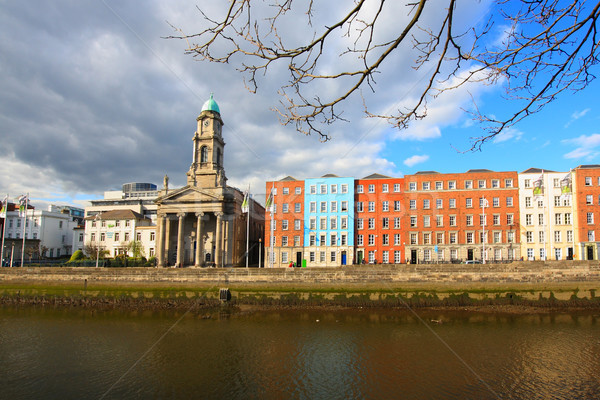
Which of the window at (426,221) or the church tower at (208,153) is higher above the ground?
the church tower at (208,153)

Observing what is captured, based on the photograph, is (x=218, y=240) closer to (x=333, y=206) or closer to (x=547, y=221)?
(x=333, y=206)

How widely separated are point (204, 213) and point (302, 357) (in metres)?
41.2

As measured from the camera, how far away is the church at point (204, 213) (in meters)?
55.5

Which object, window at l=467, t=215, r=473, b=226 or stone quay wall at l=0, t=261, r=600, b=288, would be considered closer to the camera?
stone quay wall at l=0, t=261, r=600, b=288

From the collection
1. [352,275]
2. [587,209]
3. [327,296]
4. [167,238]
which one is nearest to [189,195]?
[167,238]

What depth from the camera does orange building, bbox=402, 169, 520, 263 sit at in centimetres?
4981

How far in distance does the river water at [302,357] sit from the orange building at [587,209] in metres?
23.9

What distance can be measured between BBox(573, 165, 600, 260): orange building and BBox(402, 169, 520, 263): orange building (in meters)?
7.62

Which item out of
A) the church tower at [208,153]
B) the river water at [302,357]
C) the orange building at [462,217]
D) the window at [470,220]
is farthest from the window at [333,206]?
the river water at [302,357]

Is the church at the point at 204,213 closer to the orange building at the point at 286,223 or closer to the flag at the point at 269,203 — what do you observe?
the orange building at the point at 286,223

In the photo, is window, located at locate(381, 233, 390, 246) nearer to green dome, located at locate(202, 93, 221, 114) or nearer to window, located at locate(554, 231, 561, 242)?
window, located at locate(554, 231, 561, 242)

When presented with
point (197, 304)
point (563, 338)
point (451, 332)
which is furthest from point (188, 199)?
point (563, 338)

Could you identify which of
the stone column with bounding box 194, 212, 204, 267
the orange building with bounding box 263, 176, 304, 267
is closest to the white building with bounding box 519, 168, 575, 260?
the orange building with bounding box 263, 176, 304, 267

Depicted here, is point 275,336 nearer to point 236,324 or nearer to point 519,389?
point 236,324
